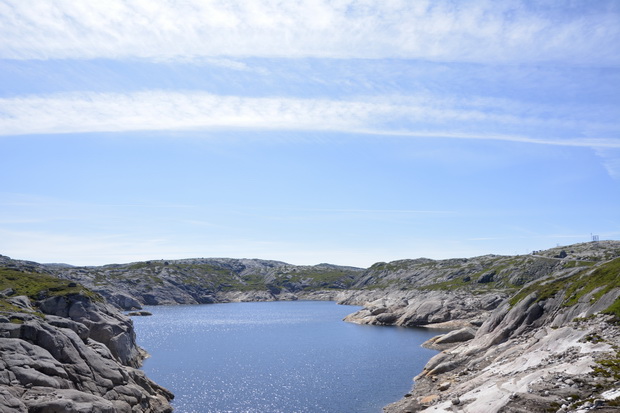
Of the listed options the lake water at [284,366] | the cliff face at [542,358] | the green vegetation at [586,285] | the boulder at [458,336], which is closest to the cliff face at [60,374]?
the lake water at [284,366]

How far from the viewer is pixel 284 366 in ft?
287

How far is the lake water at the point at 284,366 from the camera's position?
63750mm

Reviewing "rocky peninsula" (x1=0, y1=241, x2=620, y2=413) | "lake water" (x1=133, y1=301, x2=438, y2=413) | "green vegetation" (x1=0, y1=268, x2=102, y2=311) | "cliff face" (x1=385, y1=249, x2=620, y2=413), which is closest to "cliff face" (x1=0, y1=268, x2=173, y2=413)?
"rocky peninsula" (x1=0, y1=241, x2=620, y2=413)

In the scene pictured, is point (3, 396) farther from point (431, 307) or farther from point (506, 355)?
point (431, 307)

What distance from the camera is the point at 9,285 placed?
290 ft

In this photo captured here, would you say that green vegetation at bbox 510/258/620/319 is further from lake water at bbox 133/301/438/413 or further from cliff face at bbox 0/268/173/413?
cliff face at bbox 0/268/173/413

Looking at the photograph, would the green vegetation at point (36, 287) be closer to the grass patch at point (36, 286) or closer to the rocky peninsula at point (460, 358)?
the grass patch at point (36, 286)

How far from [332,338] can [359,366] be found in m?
39.4

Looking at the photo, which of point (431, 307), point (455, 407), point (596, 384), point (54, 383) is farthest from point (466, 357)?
point (431, 307)

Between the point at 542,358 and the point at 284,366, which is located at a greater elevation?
the point at 542,358

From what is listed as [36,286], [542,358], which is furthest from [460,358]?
[36,286]

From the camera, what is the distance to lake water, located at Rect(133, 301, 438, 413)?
63.8m

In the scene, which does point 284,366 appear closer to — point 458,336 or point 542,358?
point 458,336

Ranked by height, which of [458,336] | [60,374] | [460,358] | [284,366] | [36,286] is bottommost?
[284,366]
